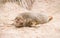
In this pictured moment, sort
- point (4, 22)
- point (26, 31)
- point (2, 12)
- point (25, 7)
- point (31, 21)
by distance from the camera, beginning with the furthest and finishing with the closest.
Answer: point (25, 7) < point (2, 12) < point (4, 22) < point (31, 21) < point (26, 31)

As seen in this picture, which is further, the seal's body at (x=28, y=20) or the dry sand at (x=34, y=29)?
the seal's body at (x=28, y=20)

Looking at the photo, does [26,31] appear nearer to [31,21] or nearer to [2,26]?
[31,21]

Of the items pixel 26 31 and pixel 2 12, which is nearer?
pixel 26 31

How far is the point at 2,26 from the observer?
1736 mm

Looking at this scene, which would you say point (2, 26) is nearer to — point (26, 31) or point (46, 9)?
point (26, 31)

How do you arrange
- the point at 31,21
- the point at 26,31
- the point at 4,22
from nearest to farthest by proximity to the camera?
the point at 26,31, the point at 31,21, the point at 4,22

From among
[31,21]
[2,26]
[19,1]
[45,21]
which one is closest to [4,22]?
[2,26]

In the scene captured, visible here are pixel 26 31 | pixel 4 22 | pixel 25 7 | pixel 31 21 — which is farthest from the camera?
pixel 25 7

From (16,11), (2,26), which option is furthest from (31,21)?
(16,11)

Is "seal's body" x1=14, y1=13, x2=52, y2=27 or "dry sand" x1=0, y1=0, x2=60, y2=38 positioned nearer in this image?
"dry sand" x1=0, y1=0, x2=60, y2=38

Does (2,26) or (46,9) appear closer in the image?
(2,26)

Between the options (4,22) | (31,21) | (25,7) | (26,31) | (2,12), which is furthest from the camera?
(25,7)

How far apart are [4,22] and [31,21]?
35 centimetres

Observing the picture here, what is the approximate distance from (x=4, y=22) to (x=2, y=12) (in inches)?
14.9
